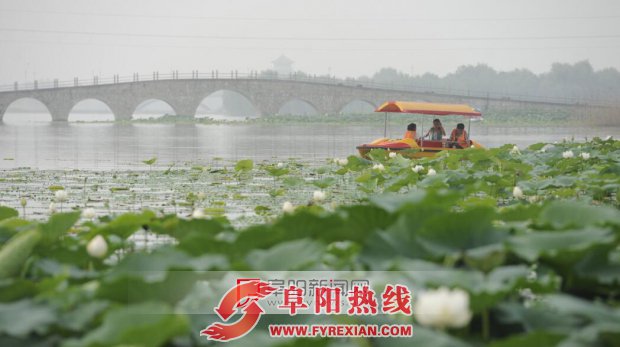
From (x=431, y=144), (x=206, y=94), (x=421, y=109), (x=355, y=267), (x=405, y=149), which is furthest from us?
(x=206, y=94)

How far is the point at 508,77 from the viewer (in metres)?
78.9

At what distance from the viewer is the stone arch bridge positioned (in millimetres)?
42781

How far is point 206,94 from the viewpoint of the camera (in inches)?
1751

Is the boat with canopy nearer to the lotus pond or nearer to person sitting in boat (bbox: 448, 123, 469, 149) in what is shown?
person sitting in boat (bbox: 448, 123, 469, 149)

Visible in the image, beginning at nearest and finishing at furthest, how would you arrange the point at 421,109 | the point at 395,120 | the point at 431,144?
the point at 431,144 < the point at 421,109 < the point at 395,120

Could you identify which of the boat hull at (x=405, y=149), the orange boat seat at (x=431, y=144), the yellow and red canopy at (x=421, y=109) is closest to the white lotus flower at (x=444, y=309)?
the boat hull at (x=405, y=149)

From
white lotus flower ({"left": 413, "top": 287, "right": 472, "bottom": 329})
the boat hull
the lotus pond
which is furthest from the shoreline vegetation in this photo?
white lotus flower ({"left": 413, "top": 287, "right": 472, "bottom": 329})

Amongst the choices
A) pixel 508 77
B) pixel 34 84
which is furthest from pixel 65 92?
pixel 508 77

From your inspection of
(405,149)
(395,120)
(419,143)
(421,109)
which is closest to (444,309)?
(405,149)

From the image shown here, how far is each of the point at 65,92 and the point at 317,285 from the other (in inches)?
1729

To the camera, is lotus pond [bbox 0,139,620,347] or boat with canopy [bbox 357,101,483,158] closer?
lotus pond [bbox 0,139,620,347]

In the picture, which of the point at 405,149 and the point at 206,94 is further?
the point at 206,94

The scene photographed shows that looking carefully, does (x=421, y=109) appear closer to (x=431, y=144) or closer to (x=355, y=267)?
(x=431, y=144)

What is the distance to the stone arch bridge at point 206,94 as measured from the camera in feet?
140
